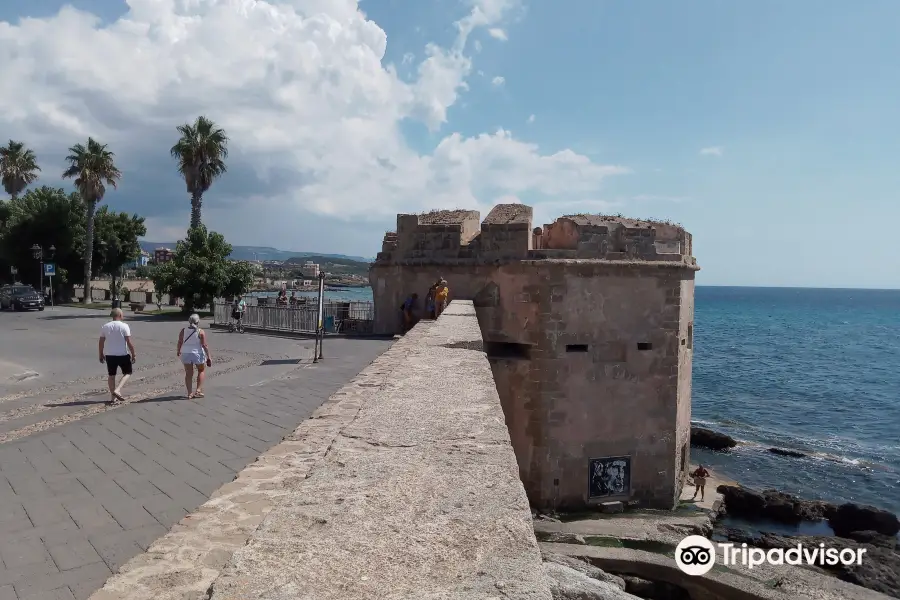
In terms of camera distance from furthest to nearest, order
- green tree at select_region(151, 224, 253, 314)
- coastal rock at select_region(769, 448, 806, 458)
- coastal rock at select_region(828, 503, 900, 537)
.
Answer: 1. green tree at select_region(151, 224, 253, 314)
2. coastal rock at select_region(769, 448, 806, 458)
3. coastal rock at select_region(828, 503, 900, 537)

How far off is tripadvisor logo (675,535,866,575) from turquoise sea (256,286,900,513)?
25.2ft

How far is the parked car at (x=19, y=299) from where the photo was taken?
29725 mm

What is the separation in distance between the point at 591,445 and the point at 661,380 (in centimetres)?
178

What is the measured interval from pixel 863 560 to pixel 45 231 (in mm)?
41392

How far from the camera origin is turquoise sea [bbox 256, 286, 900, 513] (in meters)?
21.4

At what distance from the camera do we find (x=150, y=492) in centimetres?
535

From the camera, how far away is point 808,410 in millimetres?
32906

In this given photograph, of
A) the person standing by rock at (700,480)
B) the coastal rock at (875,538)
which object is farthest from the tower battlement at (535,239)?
the coastal rock at (875,538)

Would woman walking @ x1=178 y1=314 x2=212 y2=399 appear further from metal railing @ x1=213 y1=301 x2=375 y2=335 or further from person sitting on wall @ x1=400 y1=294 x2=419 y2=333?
metal railing @ x1=213 y1=301 x2=375 y2=335

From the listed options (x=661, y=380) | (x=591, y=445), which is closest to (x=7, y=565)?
(x=591, y=445)

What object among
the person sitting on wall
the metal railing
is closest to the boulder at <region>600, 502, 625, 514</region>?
the person sitting on wall

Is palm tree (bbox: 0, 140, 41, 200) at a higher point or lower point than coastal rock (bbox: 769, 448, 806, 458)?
higher

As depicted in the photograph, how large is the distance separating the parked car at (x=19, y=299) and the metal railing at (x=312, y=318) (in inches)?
596

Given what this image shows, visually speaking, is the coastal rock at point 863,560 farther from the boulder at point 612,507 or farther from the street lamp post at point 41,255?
the street lamp post at point 41,255
